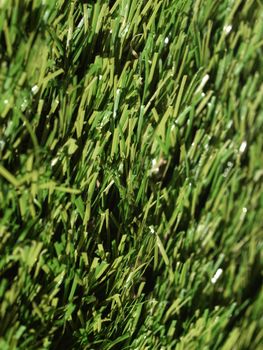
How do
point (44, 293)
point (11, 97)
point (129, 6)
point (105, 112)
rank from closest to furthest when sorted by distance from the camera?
point (11, 97), point (44, 293), point (105, 112), point (129, 6)

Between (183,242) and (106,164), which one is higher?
(106,164)

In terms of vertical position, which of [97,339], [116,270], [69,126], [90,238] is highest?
[69,126]

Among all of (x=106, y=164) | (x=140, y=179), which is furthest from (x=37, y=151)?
(x=140, y=179)

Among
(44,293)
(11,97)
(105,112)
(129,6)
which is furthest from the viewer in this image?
(129,6)

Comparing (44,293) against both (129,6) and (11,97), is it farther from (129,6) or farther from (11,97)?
(129,6)

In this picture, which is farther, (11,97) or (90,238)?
(90,238)

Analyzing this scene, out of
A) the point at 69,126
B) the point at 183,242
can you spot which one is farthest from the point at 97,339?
the point at 69,126
